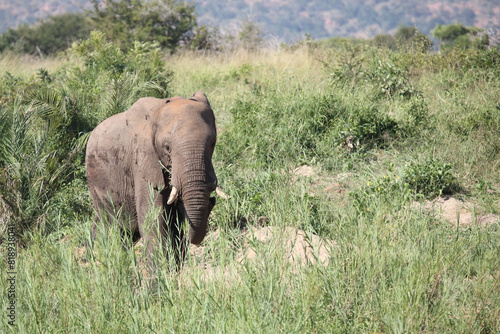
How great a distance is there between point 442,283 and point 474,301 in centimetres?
30

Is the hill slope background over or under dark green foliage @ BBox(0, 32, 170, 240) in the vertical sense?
under

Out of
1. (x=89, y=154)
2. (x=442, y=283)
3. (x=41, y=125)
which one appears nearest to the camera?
(x=442, y=283)

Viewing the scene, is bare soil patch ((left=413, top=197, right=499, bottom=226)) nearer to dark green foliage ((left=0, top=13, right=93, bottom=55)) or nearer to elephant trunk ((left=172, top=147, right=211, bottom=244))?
elephant trunk ((left=172, top=147, right=211, bottom=244))

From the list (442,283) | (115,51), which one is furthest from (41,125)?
(442,283)

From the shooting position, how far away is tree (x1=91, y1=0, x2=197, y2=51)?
57.0 feet

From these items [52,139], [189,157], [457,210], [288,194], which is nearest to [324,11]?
[52,139]

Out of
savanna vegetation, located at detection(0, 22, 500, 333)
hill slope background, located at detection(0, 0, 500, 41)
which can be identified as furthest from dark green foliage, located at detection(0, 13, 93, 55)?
hill slope background, located at detection(0, 0, 500, 41)

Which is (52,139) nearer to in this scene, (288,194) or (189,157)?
(288,194)

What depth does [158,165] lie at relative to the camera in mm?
4586

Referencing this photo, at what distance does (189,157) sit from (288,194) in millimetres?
1445

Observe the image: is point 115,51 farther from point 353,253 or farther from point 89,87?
point 353,253

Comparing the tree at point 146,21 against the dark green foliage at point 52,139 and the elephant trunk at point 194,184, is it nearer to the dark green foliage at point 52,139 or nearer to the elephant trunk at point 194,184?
the dark green foliage at point 52,139

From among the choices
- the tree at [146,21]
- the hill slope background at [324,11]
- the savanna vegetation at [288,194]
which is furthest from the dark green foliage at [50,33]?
the hill slope background at [324,11]

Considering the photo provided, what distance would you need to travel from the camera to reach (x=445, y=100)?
9.09 metres
